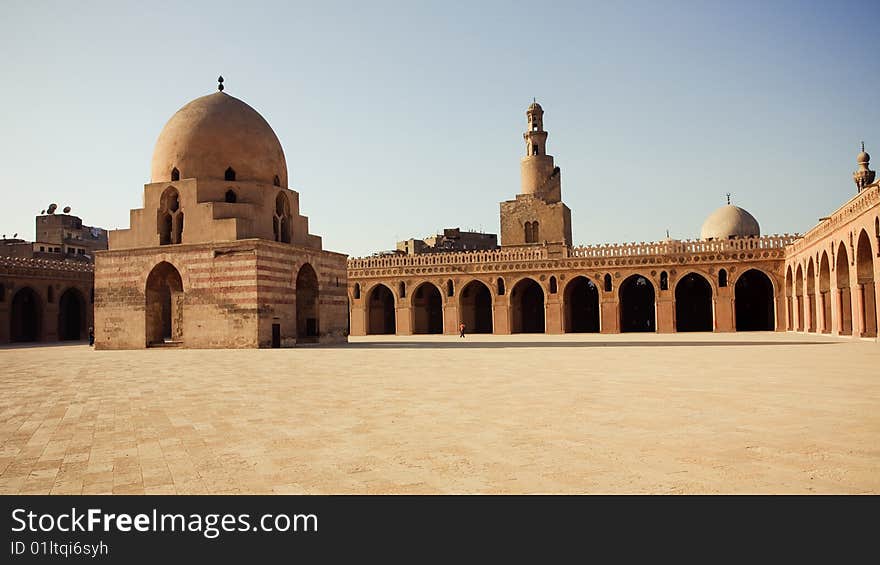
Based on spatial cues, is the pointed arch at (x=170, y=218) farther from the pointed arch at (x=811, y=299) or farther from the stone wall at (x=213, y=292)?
the pointed arch at (x=811, y=299)

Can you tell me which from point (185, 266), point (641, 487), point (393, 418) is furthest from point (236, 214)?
point (641, 487)

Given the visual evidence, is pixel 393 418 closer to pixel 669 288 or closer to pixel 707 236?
pixel 669 288

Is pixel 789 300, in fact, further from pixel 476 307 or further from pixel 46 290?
pixel 46 290

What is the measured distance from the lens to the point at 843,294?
25875 millimetres

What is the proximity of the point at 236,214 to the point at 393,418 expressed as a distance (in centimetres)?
1864

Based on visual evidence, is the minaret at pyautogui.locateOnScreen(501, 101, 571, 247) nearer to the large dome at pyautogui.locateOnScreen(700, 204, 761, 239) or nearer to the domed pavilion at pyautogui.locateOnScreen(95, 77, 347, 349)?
the large dome at pyautogui.locateOnScreen(700, 204, 761, 239)

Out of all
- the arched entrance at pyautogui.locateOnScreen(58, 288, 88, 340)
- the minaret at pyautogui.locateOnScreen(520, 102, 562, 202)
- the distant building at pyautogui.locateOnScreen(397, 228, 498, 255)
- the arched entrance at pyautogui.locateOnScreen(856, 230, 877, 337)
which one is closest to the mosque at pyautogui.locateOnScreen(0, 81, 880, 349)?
the arched entrance at pyautogui.locateOnScreen(856, 230, 877, 337)

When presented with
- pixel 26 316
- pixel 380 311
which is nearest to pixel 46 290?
pixel 26 316

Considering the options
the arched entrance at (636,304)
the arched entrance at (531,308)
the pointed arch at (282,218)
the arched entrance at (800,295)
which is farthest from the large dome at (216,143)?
the arched entrance at (800,295)

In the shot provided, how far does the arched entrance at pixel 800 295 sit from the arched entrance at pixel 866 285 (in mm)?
8216

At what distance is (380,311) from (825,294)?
24452 mm

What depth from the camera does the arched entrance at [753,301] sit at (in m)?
39.2

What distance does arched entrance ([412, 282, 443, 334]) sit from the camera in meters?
41.2

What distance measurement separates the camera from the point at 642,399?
8.78m
